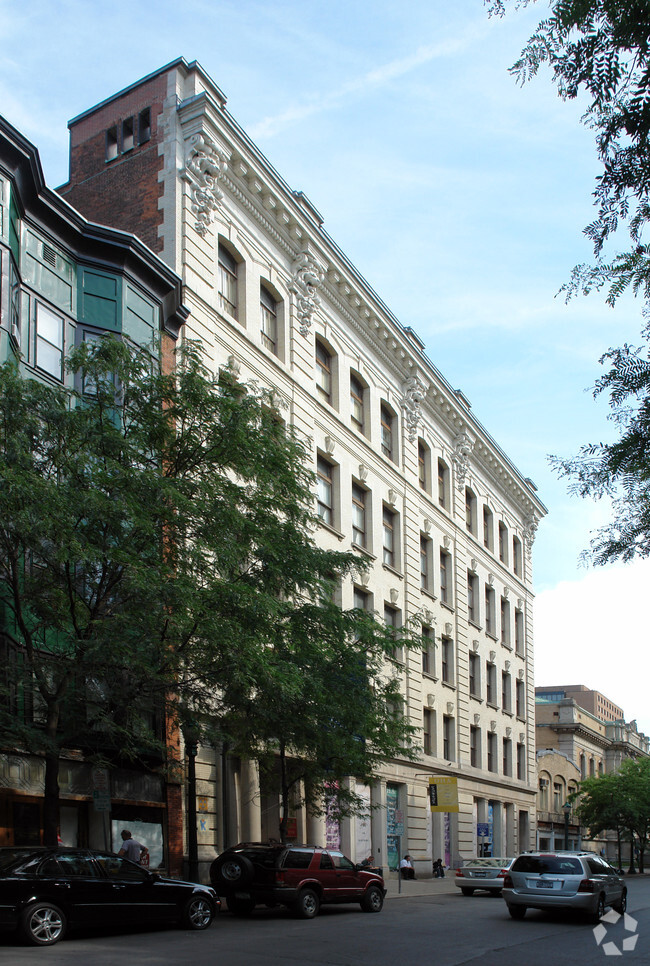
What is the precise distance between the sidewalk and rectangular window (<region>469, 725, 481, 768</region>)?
7.68 metres

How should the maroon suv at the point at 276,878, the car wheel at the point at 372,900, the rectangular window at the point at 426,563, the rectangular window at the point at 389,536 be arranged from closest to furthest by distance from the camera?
the maroon suv at the point at 276,878
the car wheel at the point at 372,900
the rectangular window at the point at 389,536
the rectangular window at the point at 426,563

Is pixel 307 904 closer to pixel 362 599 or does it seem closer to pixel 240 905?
pixel 240 905

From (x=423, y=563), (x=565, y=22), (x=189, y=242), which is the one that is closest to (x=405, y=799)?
(x=423, y=563)

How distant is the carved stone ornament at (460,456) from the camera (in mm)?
48312

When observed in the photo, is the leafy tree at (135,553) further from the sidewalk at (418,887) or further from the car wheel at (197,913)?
the sidewalk at (418,887)

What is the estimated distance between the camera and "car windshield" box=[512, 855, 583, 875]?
20.0 m

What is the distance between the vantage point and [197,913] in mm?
16969

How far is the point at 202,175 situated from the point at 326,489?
37.0 ft

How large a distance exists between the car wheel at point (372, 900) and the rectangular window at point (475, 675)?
2590 centimetres

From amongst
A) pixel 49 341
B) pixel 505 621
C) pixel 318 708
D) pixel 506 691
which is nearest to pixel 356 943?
pixel 318 708

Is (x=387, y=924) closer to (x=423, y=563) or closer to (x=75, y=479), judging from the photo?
(x=75, y=479)

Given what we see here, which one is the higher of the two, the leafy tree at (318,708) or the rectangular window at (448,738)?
the leafy tree at (318,708)

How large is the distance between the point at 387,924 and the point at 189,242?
59.3 ft

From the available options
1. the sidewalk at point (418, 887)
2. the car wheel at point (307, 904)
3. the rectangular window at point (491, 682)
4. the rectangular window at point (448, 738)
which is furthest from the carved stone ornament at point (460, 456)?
the car wheel at point (307, 904)
